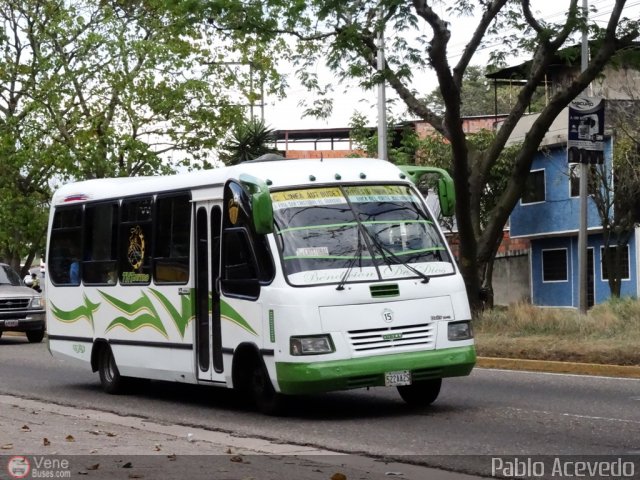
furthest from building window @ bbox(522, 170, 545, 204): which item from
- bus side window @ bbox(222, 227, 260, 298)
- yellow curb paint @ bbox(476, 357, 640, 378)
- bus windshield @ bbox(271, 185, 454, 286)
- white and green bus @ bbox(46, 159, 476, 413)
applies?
bus side window @ bbox(222, 227, 260, 298)

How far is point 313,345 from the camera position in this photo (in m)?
12.6

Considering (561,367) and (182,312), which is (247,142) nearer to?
(561,367)

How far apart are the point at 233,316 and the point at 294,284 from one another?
4.17 ft

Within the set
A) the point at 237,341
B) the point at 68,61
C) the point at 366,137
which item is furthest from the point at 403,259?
the point at 366,137

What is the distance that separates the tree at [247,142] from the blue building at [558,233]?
31.6 ft

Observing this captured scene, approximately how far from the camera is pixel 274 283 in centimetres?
1309

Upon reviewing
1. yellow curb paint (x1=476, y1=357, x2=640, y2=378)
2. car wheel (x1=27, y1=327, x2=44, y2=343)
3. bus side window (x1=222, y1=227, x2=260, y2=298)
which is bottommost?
car wheel (x1=27, y1=327, x2=44, y2=343)

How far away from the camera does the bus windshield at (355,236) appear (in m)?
13.1

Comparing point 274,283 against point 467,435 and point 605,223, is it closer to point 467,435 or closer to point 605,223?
point 467,435

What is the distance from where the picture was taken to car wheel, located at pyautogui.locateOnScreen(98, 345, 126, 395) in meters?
16.8

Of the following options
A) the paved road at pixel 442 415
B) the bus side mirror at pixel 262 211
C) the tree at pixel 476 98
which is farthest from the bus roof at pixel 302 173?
the tree at pixel 476 98

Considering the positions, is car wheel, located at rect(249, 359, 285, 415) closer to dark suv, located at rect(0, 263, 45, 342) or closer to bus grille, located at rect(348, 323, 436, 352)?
bus grille, located at rect(348, 323, 436, 352)

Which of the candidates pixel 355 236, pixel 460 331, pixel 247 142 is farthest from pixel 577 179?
pixel 355 236

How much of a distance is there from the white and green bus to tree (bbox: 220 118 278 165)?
21412 mm
